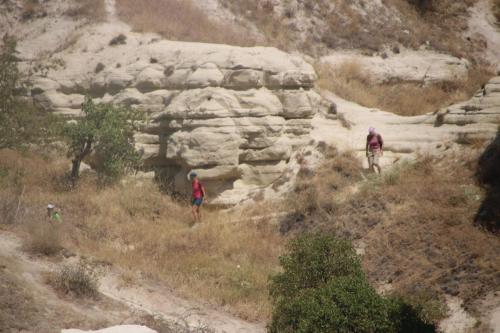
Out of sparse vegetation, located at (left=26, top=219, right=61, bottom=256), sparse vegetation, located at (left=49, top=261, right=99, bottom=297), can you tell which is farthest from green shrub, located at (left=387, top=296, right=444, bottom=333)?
sparse vegetation, located at (left=26, top=219, right=61, bottom=256)

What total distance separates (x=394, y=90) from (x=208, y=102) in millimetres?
9813

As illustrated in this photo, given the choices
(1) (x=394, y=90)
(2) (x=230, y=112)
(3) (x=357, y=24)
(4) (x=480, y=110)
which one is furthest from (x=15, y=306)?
(3) (x=357, y=24)

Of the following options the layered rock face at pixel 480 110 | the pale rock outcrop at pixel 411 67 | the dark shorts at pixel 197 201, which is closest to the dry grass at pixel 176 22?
the pale rock outcrop at pixel 411 67

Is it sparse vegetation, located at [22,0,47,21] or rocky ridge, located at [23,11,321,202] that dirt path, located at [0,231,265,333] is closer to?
rocky ridge, located at [23,11,321,202]

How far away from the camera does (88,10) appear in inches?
875

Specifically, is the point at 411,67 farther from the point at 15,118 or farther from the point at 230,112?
the point at 15,118

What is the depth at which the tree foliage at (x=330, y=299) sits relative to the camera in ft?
25.1

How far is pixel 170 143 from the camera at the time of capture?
16078 mm

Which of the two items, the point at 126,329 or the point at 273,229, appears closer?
the point at 126,329

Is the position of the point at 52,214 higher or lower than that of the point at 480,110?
lower

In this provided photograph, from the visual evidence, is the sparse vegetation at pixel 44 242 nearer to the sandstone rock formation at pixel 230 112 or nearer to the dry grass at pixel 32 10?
the sandstone rock formation at pixel 230 112

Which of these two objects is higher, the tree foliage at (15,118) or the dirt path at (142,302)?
the tree foliage at (15,118)

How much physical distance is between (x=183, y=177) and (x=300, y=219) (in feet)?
11.9

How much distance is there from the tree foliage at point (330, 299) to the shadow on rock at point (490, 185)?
10.7 feet
